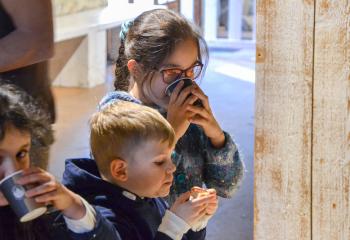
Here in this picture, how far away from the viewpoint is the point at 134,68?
1.72 m

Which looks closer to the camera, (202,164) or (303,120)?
(303,120)

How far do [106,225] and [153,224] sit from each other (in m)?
0.26

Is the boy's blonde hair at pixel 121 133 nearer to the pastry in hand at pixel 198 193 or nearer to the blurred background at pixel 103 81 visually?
the pastry in hand at pixel 198 193

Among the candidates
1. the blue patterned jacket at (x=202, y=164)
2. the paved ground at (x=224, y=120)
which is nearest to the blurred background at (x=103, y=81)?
the paved ground at (x=224, y=120)

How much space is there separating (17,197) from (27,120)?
22 centimetres

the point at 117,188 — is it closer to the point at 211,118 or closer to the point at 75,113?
the point at 211,118

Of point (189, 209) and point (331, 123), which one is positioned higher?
point (331, 123)

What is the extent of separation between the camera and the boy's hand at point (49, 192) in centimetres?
98

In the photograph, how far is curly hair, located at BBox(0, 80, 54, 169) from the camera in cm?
112

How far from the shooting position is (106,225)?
119 centimetres

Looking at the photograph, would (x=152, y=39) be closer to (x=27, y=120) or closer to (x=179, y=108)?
(x=179, y=108)

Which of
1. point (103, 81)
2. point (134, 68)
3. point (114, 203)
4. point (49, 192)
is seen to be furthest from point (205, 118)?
point (103, 81)

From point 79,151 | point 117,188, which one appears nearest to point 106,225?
point 117,188

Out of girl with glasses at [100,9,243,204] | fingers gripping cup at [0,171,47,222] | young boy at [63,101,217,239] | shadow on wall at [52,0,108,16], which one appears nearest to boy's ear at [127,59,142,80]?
girl with glasses at [100,9,243,204]
